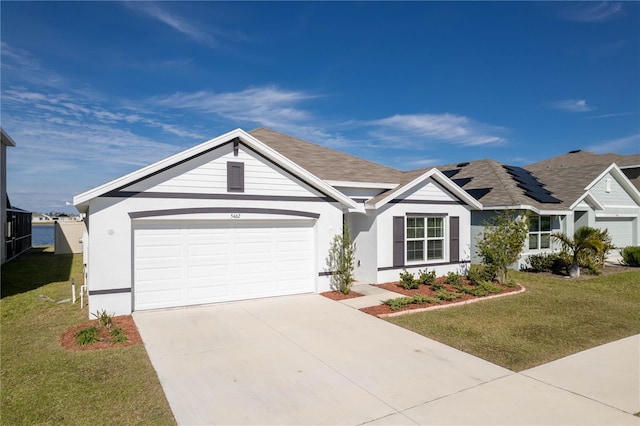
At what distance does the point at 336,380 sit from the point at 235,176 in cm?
655

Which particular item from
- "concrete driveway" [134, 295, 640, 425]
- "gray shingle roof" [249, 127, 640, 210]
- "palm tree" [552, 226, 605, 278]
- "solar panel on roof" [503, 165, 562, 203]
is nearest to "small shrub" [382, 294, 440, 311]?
"concrete driveway" [134, 295, 640, 425]

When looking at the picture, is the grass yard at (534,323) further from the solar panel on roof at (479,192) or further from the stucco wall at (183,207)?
the solar panel on roof at (479,192)

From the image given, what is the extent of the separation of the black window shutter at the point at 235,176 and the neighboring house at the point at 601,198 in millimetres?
15700

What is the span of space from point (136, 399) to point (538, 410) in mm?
5341

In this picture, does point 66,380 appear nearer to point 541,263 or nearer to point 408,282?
point 408,282

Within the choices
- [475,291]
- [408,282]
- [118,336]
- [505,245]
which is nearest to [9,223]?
[118,336]

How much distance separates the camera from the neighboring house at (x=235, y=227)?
906 centimetres

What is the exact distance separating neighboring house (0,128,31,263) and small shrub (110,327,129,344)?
14257mm

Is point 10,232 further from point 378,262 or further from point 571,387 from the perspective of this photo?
point 571,387

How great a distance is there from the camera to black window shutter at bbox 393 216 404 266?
515 inches

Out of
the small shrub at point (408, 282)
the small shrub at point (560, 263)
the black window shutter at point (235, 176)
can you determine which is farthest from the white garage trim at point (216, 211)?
the small shrub at point (560, 263)

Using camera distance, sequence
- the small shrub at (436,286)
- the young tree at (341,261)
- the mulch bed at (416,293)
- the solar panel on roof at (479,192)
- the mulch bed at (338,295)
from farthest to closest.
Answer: the solar panel on roof at (479,192), the small shrub at (436,286), the young tree at (341,261), the mulch bed at (338,295), the mulch bed at (416,293)

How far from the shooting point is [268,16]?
46.9ft

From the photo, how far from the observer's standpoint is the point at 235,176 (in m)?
10.5
